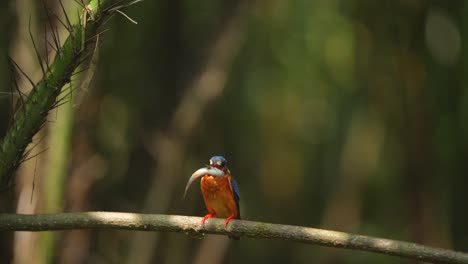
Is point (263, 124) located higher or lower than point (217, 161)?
lower

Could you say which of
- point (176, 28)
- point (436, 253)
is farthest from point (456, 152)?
point (436, 253)

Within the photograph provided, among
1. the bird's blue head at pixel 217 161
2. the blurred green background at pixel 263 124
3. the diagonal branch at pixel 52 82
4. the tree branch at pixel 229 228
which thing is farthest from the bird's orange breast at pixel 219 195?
the diagonal branch at pixel 52 82

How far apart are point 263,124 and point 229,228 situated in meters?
5.58

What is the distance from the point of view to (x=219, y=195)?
12.8 feet

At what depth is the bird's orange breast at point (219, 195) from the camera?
389 cm

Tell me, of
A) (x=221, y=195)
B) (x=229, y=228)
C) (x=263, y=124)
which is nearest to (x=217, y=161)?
(x=221, y=195)

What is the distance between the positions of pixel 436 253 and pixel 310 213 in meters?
Result: 6.38

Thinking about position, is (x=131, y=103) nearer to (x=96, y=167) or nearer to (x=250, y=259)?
(x=96, y=167)

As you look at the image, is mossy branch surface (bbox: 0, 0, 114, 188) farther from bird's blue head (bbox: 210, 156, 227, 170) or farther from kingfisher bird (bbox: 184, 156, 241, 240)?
kingfisher bird (bbox: 184, 156, 241, 240)

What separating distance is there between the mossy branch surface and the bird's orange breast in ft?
5.36

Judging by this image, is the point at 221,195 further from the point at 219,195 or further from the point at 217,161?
the point at 217,161

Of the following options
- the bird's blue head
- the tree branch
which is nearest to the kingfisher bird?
the bird's blue head

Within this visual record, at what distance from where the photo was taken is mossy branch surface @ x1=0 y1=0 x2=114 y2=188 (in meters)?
2.23

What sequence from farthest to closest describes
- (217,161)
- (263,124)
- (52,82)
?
(263,124), (217,161), (52,82)
